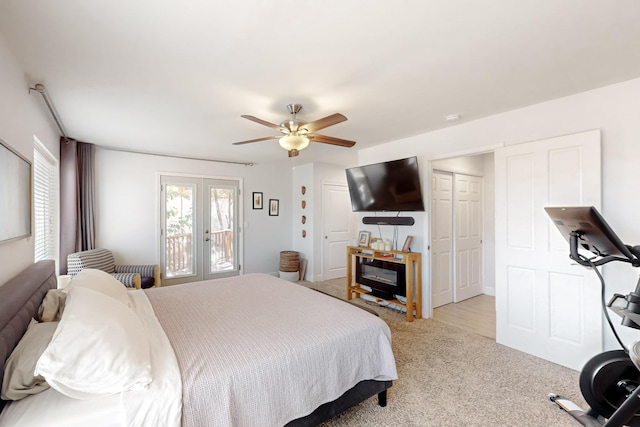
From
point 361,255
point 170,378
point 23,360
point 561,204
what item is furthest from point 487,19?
point 361,255

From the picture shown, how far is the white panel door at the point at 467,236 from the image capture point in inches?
172

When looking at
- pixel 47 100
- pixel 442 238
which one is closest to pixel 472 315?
pixel 442 238

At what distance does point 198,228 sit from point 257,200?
1.25 meters

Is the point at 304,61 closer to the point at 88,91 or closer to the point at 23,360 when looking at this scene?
the point at 88,91

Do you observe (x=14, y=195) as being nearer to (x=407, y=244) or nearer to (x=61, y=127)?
(x=61, y=127)

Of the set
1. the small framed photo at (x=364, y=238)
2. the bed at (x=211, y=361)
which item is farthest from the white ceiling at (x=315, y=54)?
the small framed photo at (x=364, y=238)

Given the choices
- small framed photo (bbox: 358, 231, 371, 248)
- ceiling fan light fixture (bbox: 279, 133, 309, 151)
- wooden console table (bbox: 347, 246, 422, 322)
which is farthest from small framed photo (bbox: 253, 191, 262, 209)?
ceiling fan light fixture (bbox: 279, 133, 309, 151)

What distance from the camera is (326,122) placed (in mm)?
2408

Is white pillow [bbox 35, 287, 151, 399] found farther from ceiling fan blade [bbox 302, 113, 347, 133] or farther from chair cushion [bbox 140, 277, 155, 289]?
chair cushion [bbox 140, 277, 155, 289]

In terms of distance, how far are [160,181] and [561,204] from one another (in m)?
5.33

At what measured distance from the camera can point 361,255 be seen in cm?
423

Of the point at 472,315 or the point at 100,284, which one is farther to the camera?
the point at 472,315

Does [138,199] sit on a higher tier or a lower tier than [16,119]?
lower

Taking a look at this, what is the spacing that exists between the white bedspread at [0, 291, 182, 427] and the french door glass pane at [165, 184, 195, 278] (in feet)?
13.1
